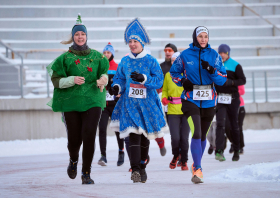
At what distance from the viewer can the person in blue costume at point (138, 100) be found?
605 centimetres

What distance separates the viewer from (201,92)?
19.7 ft

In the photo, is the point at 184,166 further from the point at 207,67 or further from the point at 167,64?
the point at 207,67

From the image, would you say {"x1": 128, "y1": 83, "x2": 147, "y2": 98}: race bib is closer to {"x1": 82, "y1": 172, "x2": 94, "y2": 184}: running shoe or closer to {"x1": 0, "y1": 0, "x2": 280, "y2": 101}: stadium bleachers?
{"x1": 82, "y1": 172, "x2": 94, "y2": 184}: running shoe

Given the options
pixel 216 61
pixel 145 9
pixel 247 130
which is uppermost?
pixel 145 9

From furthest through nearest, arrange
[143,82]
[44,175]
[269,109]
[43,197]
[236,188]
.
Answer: [269,109] < [44,175] < [143,82] < [236,188] < [43,197]

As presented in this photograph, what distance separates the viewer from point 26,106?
13.6 meters

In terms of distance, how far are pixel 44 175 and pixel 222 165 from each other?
2.67m

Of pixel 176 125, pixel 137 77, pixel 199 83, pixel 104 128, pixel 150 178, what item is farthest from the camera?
pixel 104 128

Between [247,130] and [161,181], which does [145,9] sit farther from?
[161,181]

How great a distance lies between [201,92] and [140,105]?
72 centimetres

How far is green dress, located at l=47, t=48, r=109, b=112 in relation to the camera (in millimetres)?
5820

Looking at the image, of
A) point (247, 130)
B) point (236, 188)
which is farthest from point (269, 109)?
point (236, 188)

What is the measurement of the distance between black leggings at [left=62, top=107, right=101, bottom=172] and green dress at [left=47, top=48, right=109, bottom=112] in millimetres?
79

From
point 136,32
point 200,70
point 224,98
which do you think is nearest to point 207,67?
point 200,70
